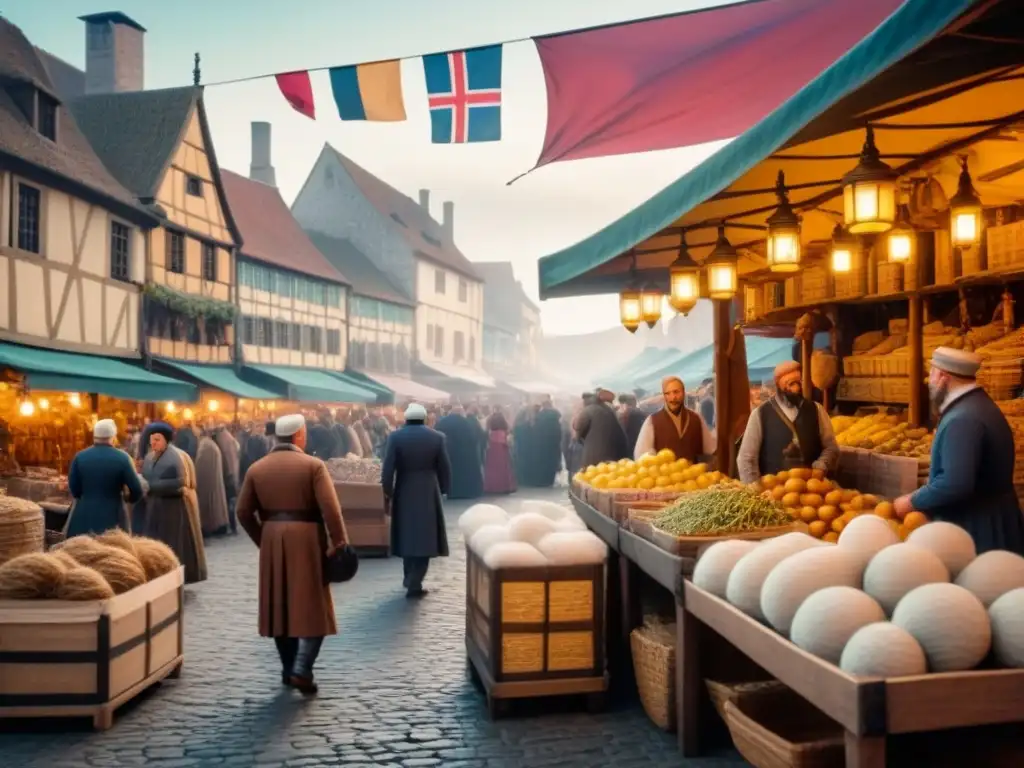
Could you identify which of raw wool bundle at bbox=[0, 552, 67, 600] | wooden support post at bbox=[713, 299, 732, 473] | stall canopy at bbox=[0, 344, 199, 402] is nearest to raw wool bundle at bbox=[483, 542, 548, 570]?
raw wool bundle at bbox=[0, 552, 67, 600]

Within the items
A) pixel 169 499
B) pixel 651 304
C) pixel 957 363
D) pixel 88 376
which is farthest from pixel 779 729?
pixel 88 376

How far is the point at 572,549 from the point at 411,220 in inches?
1967

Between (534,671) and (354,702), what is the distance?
1270 millimetres

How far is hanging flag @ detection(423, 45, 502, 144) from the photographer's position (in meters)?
12.1

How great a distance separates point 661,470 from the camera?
8.55 meters

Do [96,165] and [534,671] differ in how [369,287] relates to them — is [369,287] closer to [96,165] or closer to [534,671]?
[96,165]

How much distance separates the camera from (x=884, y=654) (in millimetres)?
3658

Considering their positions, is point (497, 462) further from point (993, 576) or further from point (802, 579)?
point (993, 576)

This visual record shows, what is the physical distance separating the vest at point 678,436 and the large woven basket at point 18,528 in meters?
5.53

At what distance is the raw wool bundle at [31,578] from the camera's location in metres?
6.44

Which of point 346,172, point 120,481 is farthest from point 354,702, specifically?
point 346,172

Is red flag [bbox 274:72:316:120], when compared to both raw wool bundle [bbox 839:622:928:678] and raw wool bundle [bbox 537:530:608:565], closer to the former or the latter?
raw wool bundle [bbox 537:530:608:565]

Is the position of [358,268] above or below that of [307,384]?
above

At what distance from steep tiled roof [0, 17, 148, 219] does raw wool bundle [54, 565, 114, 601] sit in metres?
14.1
